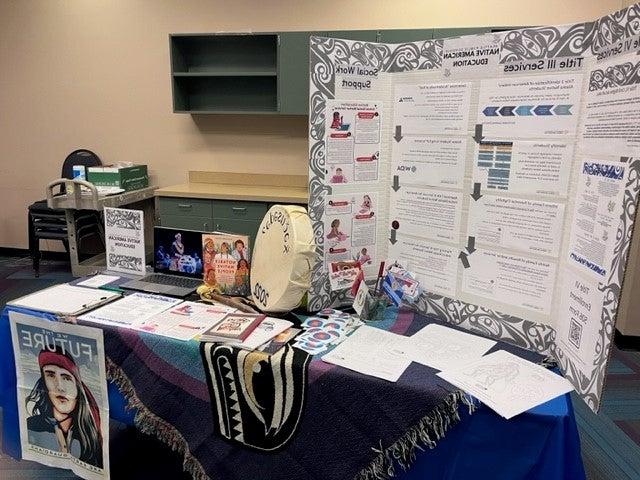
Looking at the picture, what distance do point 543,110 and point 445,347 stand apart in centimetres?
77

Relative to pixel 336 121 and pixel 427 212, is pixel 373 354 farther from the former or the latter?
pixel 336 121

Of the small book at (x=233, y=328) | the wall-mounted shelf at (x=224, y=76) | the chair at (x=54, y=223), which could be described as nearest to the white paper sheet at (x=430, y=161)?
the small book at (x=233, y=328)

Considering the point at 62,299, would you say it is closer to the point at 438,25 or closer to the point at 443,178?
the point at 443,178

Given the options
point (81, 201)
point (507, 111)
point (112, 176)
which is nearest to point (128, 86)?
point (112, 176)

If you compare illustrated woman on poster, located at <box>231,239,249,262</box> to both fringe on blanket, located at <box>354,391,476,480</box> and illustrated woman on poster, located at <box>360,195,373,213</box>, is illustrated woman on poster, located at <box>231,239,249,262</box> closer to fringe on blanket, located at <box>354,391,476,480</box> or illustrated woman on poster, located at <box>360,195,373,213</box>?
illustrated woman on poster, located at <box>360,195,373,213</box>

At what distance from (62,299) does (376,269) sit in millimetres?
1169

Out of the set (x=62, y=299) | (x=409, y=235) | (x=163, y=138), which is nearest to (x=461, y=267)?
(x=409, y=235)

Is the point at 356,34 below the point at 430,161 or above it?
above

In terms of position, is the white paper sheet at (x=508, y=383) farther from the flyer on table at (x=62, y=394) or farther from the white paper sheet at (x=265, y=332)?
the flyer on table at (x=62, y=394)

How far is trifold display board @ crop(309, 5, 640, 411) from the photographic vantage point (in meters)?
1.25

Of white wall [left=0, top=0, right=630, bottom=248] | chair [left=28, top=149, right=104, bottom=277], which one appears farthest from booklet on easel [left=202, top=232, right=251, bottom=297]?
chair [left=28, top=149, right=104, bottom=277]

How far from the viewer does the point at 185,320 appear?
5.32 feet

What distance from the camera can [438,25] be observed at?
12.4 feet

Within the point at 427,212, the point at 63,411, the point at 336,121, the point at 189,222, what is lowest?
the point at 63,411
